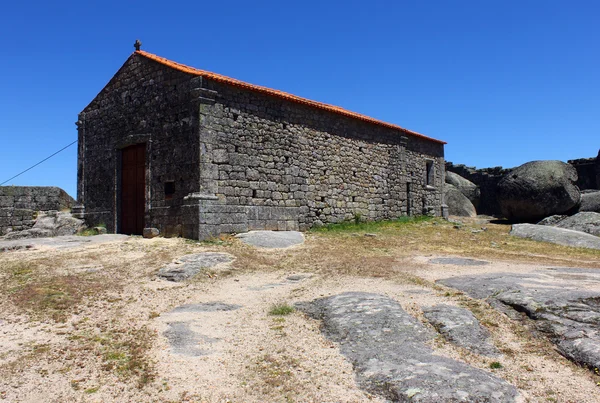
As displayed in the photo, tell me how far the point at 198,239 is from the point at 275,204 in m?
3.14

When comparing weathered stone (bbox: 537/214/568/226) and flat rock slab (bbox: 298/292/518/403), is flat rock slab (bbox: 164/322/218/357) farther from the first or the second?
weathered stone (bbox: 537/214/568/226)

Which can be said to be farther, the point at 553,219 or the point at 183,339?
the point at 553,219

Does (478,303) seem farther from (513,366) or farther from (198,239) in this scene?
(198,239)

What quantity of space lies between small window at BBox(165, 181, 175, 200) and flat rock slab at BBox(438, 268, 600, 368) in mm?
8566

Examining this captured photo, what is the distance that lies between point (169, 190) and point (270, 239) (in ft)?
11.6

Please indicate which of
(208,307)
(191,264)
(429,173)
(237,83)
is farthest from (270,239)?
(429,173)

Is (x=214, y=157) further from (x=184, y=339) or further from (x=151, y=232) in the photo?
(x=184, y=339)

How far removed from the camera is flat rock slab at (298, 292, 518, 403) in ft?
13.9

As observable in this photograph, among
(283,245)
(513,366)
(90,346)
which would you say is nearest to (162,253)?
(283,245)

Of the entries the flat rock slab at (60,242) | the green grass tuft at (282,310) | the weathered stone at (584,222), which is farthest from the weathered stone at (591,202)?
the flat rock slab at (60,242)

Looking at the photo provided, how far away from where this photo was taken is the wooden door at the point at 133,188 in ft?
49.0

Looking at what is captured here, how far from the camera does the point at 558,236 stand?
15.6 m

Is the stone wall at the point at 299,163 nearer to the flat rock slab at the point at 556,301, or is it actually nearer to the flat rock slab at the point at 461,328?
the flat rock slab at the point at 556,301

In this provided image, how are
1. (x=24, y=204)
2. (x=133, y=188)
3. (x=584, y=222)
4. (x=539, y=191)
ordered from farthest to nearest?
(x=539, y=191), (x=584, y=222), (x=24, y=204), (x=133, y=188)
